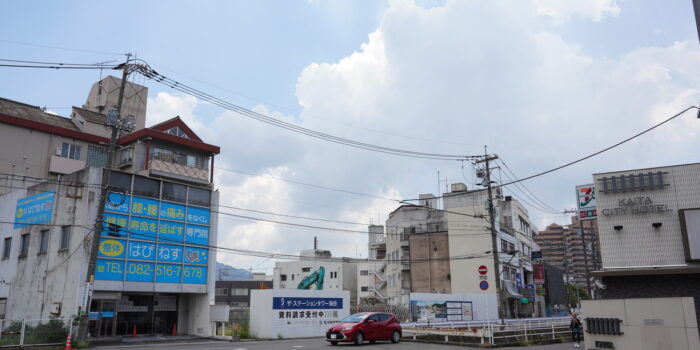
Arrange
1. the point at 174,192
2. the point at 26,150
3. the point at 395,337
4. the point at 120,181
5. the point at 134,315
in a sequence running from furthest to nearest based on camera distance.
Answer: the point at 26,150 → the point at 174,192 → the point at 134,315 → the point at 120,181 → the point at 395,337

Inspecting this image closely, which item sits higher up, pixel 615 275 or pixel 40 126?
pixel 40 126

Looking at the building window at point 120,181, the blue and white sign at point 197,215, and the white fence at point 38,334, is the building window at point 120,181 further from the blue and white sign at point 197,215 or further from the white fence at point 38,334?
the white fence at point 38,334

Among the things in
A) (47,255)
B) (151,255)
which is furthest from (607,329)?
(47,255)

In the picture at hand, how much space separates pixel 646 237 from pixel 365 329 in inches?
604

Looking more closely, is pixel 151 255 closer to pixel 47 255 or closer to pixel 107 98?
pixel 47 255

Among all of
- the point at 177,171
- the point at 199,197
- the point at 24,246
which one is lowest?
the point at 24,246

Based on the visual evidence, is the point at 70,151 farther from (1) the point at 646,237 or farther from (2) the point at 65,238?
(1) the point at 646,237

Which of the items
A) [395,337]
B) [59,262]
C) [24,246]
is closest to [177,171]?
[24,246]

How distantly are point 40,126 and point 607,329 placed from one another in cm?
4148

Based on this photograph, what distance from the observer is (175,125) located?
1623 inches

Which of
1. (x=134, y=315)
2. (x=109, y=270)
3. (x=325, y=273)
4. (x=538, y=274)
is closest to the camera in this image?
(x=109, y=270)

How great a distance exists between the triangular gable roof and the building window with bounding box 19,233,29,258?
11.5 meters

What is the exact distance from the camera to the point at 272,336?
30578 millimetres

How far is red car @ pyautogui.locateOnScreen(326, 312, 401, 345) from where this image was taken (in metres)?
22.5
